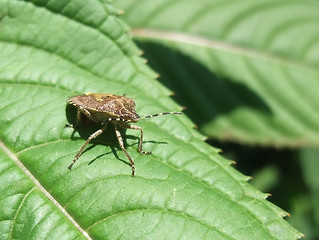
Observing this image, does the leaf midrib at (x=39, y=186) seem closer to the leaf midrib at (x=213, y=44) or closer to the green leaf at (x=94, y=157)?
the green leaf at (x=94, y=157)

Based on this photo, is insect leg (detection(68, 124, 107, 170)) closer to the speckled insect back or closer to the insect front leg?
the speckled insect back

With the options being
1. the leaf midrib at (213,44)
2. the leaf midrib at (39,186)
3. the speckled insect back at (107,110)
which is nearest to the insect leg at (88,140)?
the speckled insect back at (107,110)

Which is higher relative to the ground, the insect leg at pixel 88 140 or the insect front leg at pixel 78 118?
the insect front leg at pixel 78 118

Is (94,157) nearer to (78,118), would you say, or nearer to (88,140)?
(88,140)

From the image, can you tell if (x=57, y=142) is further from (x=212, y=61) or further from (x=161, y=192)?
(x=212, y=61)

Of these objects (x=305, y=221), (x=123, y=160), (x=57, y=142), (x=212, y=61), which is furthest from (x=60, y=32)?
(x=305, y=221)

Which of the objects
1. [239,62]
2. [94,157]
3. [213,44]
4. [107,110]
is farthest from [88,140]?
[239,62]

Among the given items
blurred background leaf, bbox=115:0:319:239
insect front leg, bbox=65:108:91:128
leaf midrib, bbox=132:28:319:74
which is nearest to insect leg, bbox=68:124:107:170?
insect front leg, bbox=65:108:91:128
